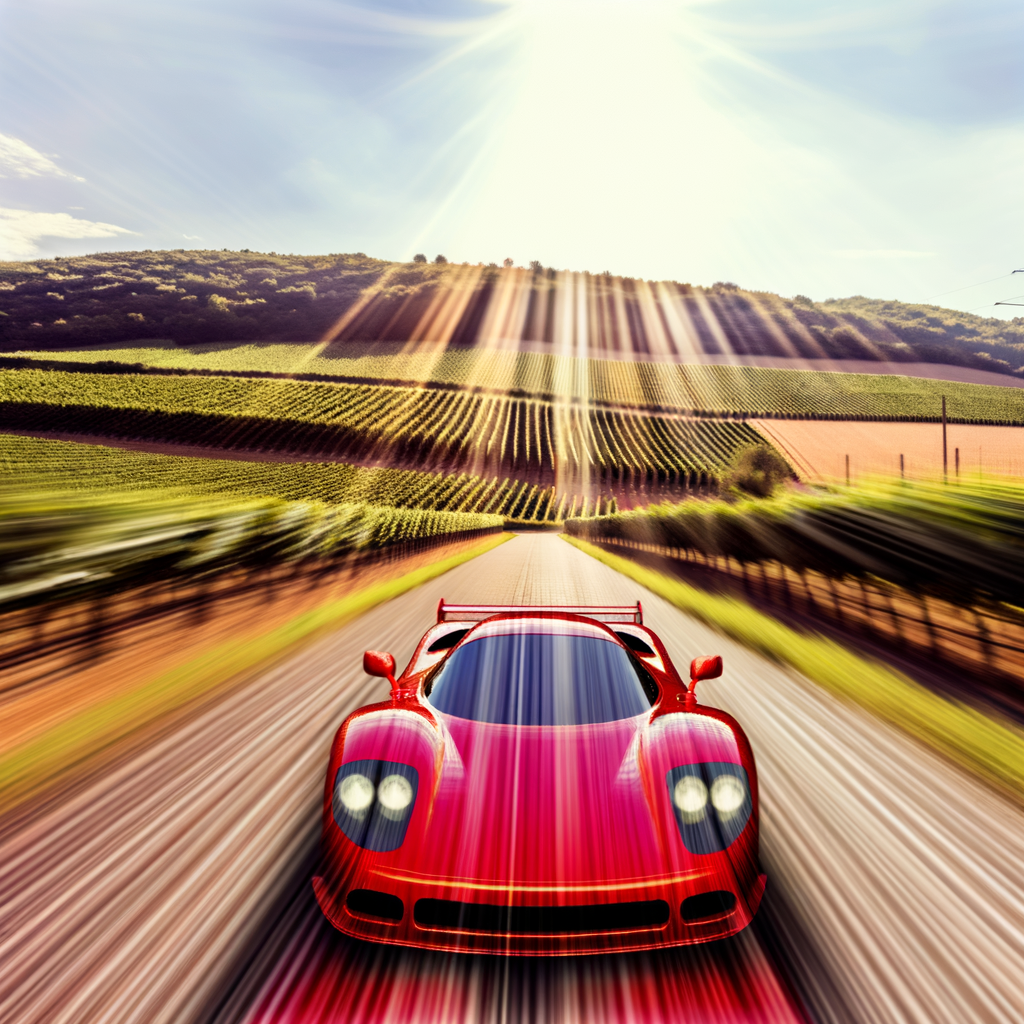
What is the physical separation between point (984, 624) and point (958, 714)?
1.95 meters

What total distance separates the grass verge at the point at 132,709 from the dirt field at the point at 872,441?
52.2 m

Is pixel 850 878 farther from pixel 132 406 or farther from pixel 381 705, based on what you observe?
pixel 132 406

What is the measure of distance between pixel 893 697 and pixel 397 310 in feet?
463

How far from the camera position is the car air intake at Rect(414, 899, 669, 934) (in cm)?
201

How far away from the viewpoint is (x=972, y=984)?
2227mm

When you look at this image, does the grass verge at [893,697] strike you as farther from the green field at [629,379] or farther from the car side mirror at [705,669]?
the green field at [629,379]

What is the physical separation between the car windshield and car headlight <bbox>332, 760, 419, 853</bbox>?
462mm

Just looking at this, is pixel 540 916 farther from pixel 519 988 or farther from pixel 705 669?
pixel 705 669

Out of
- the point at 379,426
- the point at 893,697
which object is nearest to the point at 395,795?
the point at 893,697

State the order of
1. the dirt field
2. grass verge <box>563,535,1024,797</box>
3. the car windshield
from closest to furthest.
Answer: the car windshield
grass verge <box>563,535,1024,797</box>
the dirt field

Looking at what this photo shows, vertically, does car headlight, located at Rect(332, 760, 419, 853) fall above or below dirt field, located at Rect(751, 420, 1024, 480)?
below

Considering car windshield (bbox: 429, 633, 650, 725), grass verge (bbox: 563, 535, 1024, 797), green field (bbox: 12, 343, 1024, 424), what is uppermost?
green field (bbox: 12, 343, 1024, 424)

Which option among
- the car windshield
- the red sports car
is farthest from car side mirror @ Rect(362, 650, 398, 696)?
the red sports car

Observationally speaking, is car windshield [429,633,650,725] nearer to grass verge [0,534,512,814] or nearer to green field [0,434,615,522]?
grass verge [0,534,512,814]
